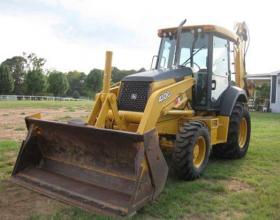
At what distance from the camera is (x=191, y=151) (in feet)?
18.6

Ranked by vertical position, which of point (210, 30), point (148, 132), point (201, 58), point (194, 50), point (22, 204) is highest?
point (210, 30)

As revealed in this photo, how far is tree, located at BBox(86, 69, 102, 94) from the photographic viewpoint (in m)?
71.2

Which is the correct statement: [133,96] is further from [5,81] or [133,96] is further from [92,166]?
[5,81]

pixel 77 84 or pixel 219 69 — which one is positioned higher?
pixel 77 84

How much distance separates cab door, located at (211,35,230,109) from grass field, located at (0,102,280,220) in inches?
51.4

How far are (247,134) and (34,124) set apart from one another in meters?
4.51

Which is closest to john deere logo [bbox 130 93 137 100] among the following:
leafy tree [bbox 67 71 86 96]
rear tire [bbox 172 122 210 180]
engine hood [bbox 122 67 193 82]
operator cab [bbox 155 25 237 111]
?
engine hood [bbox 122 67 193 82]

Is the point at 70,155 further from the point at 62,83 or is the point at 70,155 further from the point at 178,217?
the point at 62,83

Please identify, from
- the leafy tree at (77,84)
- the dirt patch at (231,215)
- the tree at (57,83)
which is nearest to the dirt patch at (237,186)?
the dirt patch at (231,215)

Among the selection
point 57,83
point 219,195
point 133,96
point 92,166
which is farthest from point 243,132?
point 57,83

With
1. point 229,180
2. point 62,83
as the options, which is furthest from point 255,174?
point 62,83

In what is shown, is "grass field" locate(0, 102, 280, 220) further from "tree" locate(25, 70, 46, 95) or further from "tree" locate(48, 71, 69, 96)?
"tree" locate(48, 71, 69, 96)

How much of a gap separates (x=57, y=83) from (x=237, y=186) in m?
62.9

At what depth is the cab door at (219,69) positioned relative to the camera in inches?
282
